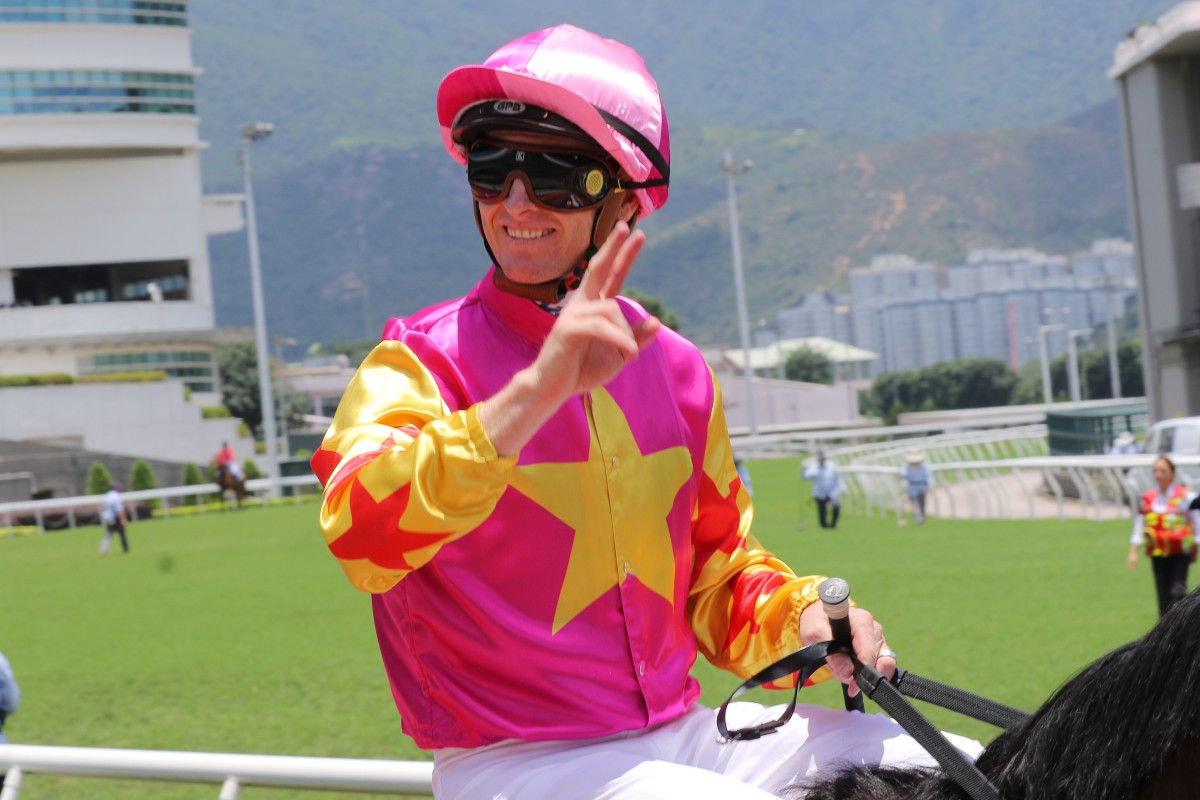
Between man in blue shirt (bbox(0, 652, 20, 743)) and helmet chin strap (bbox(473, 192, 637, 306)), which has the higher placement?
helmet chin strap (bbox(473, 192, 637, 306))

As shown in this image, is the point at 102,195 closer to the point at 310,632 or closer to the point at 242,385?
the point at 242,385

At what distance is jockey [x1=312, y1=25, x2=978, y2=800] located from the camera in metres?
1.81

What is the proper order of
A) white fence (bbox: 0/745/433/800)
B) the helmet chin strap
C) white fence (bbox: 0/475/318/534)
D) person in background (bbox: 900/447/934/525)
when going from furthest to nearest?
white fence (bbox: 0/475/318/534), person in background (bbox: 900/447/934/525), white fence (bbox: 0/745/433/800), the helmet chin strap

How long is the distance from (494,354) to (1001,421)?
47.6m

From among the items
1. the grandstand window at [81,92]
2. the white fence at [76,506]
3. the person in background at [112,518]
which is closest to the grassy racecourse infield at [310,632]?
the person in background at [112,518]

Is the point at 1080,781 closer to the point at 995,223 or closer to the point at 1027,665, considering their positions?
the point at 1027,665

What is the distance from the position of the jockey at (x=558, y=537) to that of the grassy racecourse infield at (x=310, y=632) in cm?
387

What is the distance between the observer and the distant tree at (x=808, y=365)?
107375 millimetres

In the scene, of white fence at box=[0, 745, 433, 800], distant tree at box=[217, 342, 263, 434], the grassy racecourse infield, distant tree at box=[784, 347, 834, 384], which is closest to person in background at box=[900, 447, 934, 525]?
the grassy racecourse infield

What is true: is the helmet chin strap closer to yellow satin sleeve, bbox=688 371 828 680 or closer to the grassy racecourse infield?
yellow satin sleeve, bbox=688 371 828 680

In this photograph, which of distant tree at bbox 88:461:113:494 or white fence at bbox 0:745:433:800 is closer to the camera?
white fence at bbox 0:745:433:800

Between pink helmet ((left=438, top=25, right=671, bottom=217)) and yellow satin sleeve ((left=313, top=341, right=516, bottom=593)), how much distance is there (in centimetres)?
48

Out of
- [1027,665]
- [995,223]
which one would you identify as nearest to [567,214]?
[1027,665]

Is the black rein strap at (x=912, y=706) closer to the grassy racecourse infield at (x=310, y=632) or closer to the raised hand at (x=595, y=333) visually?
the raised hand at (x=595, y=333)
